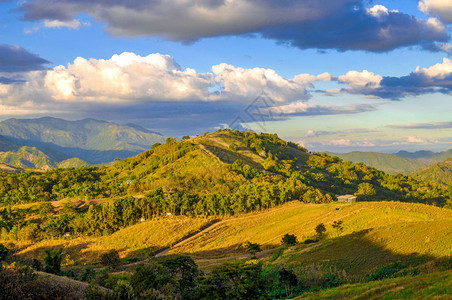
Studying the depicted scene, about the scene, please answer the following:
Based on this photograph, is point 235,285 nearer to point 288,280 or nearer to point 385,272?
point 288,280

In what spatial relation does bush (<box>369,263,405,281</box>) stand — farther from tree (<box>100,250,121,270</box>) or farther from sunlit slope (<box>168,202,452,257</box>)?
tree (<box>100,250,121,270</box>)

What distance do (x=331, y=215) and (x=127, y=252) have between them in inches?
2572

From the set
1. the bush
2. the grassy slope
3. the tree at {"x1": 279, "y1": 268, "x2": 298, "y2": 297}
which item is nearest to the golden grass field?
the bush

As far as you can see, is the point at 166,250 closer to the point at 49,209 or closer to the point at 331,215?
the point at 331,215

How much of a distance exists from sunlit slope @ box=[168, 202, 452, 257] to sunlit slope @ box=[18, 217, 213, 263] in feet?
29.3

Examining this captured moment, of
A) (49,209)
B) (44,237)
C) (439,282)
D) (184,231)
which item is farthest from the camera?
(49,209)

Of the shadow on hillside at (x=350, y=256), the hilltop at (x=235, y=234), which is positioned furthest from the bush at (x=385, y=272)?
the shadow on hillside at (x=350, y=256)

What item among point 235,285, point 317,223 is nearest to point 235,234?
point 317,223

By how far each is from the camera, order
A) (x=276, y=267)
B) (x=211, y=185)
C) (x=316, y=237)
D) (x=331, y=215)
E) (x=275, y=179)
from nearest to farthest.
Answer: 1. (x=276, y=267)
2. (x=316, y=237)
3. (x=331, y=215)
4. (x=211, y=185)
5. (x=275, y=179)

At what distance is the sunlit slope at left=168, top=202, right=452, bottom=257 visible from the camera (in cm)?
6176

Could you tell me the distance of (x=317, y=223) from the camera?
102 meters

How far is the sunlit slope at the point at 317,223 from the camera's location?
203 feet

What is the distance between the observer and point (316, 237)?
84812 mm

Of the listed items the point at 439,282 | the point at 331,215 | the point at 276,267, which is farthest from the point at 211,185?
the point at 439,282
